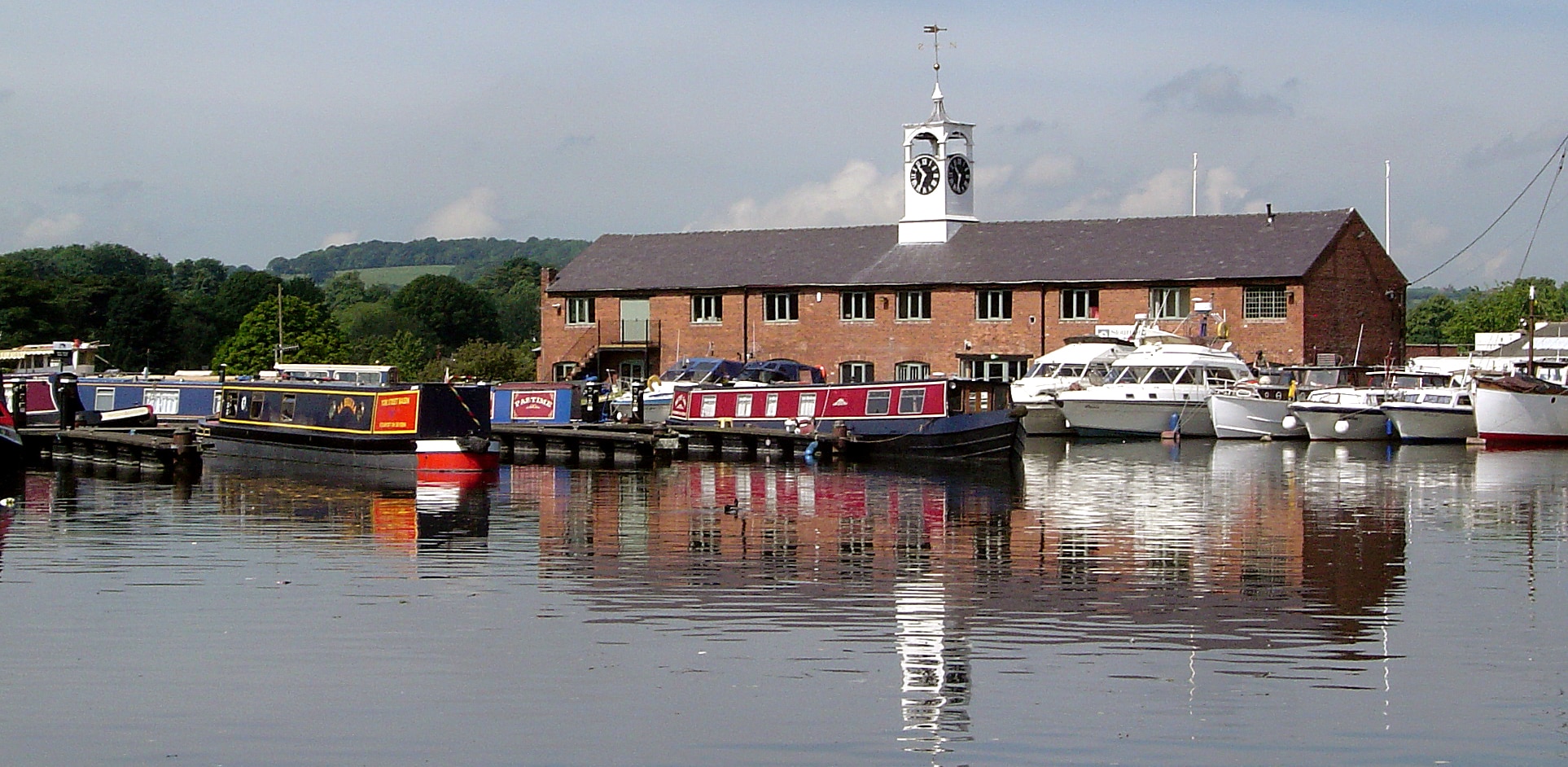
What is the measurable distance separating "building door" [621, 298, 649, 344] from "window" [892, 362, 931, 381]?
971 cm

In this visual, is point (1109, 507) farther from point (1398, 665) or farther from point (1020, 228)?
point (1020, 228)

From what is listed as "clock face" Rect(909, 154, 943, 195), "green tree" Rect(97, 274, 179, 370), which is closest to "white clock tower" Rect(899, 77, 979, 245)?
"clock face" Rect(909, 154, 943, 195)

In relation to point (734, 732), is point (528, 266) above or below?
above

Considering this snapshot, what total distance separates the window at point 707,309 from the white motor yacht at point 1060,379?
533 inches

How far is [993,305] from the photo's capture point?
5678 cm

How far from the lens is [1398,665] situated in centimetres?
1427

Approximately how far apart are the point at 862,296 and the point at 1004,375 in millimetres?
5679

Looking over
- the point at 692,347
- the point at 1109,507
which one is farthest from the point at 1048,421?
the point at 1109,507

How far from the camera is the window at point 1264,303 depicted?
52531 mm

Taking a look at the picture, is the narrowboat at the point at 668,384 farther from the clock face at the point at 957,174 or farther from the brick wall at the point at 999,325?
the clock face at the point at 957,174

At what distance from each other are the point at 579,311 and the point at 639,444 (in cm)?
2520

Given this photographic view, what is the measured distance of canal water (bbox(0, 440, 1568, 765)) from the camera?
11867 mm

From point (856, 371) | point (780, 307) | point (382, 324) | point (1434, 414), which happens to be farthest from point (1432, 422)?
point (382, 324)

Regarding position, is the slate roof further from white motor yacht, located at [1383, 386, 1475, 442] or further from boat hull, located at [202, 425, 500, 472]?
boat hull, located at [202, 425, 500, 472]
